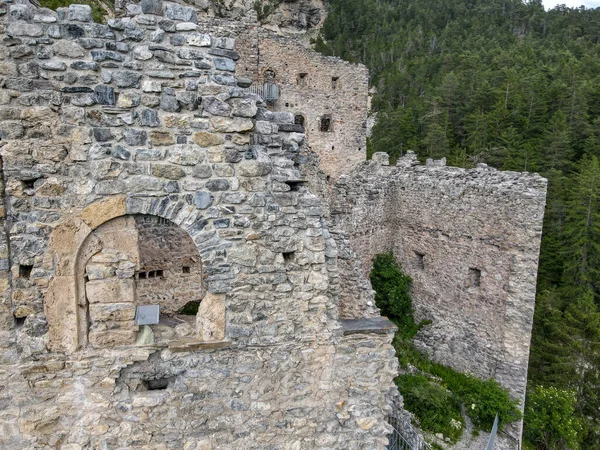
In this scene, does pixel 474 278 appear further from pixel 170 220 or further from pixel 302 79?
pixel 302 79

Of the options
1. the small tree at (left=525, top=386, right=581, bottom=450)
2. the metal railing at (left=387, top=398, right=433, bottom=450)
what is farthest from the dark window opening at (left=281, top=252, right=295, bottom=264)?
the small tree at (left=525, top=386, right=581, bottom=450)

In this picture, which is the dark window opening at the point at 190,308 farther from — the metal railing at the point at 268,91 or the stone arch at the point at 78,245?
the metal railing at the point at 268,91

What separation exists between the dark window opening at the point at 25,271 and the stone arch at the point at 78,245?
0.23 meters

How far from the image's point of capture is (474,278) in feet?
41.4

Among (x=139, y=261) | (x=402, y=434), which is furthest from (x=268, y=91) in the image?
(x=139, y=261)

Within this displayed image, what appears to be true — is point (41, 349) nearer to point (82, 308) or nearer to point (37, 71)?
point (82, 308)

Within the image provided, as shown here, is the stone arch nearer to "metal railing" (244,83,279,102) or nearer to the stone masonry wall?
the stone masonry wall

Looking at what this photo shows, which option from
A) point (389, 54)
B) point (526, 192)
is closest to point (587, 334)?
point (526, 192)

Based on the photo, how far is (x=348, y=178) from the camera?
516 inches

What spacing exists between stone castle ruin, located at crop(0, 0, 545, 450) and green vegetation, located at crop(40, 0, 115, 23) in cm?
1367

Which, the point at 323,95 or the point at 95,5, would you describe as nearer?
the point at 95,5

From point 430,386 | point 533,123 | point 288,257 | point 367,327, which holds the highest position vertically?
point 533,123

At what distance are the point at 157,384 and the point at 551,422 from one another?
12.2 m

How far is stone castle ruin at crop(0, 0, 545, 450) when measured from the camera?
3924 millimetres
